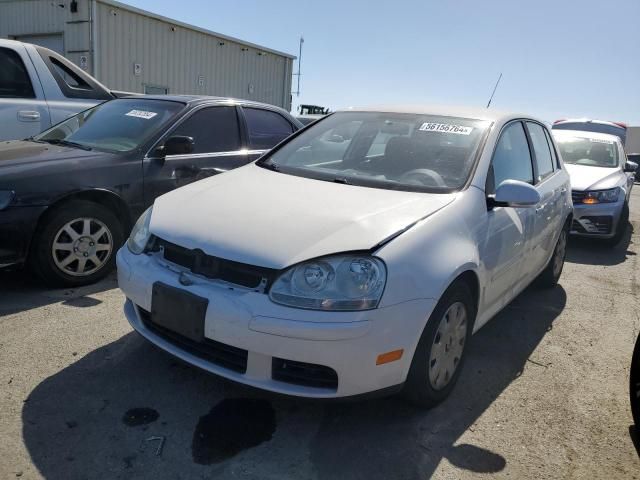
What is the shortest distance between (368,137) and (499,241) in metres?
1.15

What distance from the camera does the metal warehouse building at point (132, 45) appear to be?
11867mm

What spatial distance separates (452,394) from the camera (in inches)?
114

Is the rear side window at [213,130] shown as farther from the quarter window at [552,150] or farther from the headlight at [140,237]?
the quarter window at [552,150]

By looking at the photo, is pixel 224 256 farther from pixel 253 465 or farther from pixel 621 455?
pixel 621 455

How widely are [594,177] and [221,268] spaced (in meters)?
6.35

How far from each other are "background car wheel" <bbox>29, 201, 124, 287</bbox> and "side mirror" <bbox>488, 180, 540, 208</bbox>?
9.45 feet

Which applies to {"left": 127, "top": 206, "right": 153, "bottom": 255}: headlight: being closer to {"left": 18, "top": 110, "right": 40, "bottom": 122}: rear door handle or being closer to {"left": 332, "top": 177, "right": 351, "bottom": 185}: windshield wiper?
{"left": 332, "top": 177, "right": 351, "bottom": 185}: windshield wiper

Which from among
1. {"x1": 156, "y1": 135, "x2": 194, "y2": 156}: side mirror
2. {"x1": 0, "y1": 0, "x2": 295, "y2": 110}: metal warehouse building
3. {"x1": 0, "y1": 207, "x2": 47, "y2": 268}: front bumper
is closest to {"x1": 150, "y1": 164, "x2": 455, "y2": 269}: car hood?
{"x1": 0, "y1": 207, "x2": 47, "y2": 268}: front bumper

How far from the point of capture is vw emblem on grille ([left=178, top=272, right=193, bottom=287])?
2.37 metres

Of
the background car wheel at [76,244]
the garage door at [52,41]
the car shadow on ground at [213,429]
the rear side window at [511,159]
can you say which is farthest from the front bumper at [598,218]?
the garage door at [52,41]

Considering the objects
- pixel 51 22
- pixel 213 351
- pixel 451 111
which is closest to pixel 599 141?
pixel 451 111

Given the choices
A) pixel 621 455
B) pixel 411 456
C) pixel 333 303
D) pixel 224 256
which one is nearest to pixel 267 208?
pixel 224 256

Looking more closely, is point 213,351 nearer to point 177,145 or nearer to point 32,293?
point 32,293

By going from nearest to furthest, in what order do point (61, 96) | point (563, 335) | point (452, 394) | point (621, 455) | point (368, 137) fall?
point (621, 455) < point (452, 394) < point (368, 137) < point (563, 335) < point (61, 96)
